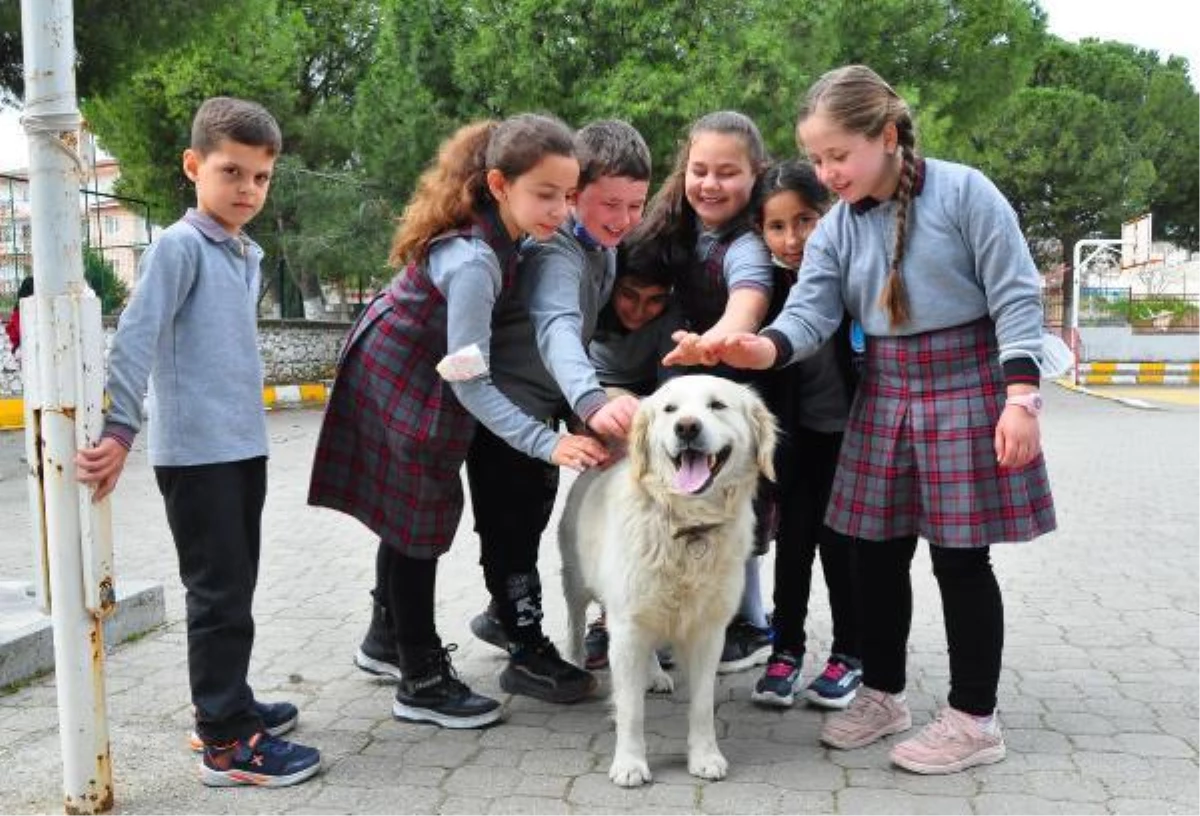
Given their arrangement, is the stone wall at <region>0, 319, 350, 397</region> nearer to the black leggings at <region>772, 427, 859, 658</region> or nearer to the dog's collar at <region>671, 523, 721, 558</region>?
the black leggings at <region>772, 427, 859, 658</region>

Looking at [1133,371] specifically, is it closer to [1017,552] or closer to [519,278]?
[1017,552]

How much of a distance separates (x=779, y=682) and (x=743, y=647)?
1.86 ft

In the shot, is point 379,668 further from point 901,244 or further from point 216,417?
point 901,244


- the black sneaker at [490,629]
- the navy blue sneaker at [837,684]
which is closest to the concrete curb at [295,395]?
the black sneaker at [490,629]

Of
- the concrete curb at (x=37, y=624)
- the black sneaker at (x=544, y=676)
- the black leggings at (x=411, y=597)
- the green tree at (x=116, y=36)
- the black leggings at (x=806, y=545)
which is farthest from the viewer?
the green tree at (x=116, y=36)

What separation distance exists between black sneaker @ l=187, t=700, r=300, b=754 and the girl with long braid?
203 cm

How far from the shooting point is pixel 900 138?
3395 millimetres

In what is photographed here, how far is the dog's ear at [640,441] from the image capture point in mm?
3375

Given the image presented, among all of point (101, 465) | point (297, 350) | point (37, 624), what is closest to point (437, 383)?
point (101, 465)

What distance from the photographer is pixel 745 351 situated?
3.38 m

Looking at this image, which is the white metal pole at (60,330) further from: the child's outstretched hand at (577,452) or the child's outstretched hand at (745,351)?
the child's outstretched hand at (745,351)

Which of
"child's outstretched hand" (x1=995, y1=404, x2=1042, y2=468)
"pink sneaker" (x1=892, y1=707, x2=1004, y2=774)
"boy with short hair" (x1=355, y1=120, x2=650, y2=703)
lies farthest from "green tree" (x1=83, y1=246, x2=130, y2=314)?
"child's outstretched hand" (x1=995, y1=404, x2=1042, y2=468)

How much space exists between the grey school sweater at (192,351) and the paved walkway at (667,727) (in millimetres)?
1117

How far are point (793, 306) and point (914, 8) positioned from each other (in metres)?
23.0
